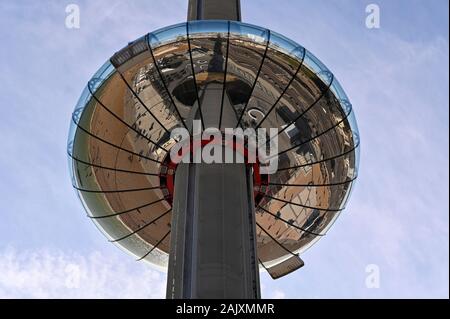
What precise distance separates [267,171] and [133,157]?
3.26 metres

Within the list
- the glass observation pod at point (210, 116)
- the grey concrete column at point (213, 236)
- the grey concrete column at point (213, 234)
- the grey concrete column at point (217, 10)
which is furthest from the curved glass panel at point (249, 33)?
the grey concrete column at point (217, 10)

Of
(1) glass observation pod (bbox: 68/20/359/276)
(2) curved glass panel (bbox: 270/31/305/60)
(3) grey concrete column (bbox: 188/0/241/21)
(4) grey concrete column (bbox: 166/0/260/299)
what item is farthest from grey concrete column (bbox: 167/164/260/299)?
(3) grey concrete column (bbox: 188/0/241/21)

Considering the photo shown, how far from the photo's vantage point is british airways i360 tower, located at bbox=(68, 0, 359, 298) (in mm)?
13805

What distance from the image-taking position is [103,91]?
14.3 m

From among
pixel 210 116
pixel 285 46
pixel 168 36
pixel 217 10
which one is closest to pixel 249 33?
pixel 285 46

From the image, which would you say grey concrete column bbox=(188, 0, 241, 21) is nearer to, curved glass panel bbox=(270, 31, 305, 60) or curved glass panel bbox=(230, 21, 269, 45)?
curved glass panel bbox=(230, 21, 269, 45)

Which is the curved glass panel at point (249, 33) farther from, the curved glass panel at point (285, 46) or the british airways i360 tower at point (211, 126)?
the curved glass panel at point (285, 46)

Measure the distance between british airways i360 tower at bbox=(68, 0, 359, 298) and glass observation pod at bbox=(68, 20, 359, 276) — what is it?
2 cm

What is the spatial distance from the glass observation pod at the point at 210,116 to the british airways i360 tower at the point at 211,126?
24 mm

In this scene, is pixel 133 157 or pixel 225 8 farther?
pixel 225 8

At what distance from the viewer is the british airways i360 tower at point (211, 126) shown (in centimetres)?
1380
